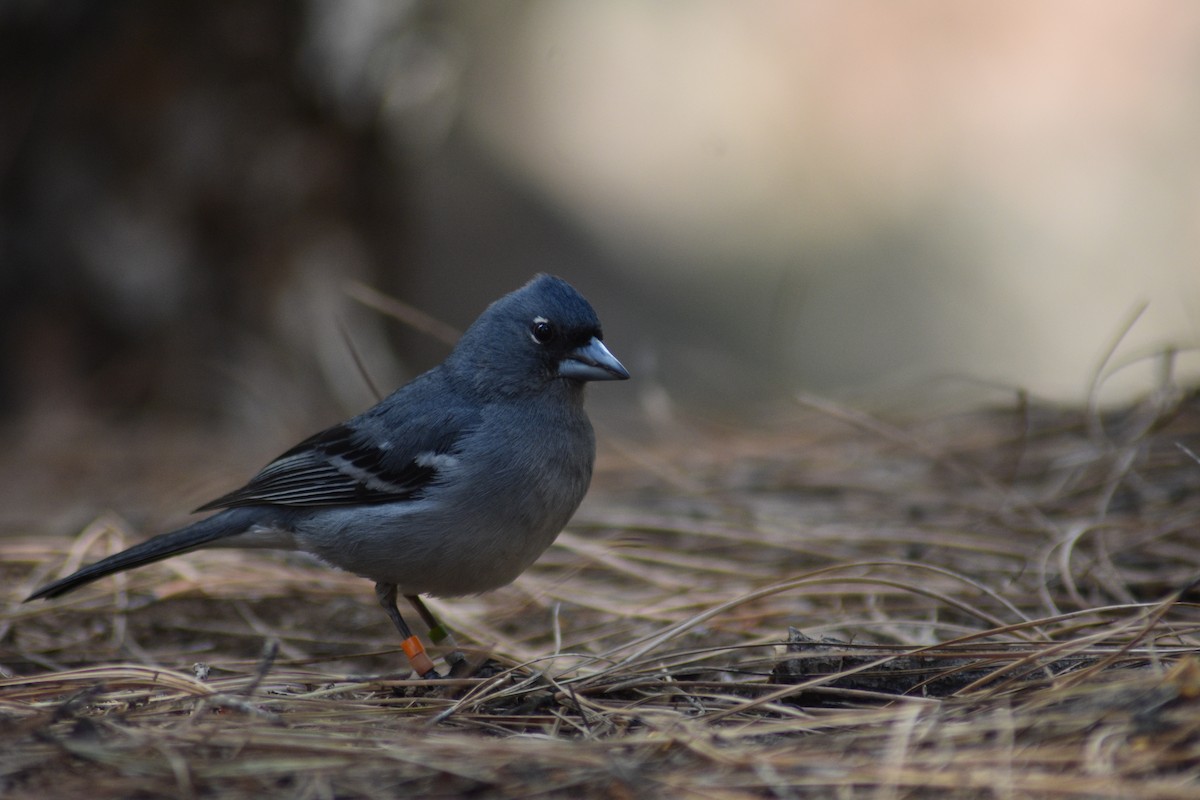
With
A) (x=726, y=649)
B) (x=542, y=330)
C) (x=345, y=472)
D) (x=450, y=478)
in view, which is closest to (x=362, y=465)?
(x=345, y=472)

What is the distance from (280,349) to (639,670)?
471 centimetres

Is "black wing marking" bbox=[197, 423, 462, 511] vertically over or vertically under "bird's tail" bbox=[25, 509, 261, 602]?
over

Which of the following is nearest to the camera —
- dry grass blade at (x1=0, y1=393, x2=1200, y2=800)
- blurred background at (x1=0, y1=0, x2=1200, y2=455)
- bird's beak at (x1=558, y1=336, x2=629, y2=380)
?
dry grass blade at (x1=0, y1=393, x2=1200, y2=800)

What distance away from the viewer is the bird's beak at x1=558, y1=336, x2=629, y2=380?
3503 mm

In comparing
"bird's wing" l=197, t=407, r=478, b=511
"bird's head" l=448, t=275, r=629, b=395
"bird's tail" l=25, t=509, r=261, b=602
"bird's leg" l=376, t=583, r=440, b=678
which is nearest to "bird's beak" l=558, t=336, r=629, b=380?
"bird's head" l=448, t=275, r=629, b=395

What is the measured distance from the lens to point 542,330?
11.9 ft

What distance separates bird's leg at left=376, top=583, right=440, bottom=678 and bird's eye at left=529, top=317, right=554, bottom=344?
0.92 metres

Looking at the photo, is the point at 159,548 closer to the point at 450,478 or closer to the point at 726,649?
the point at 450,478

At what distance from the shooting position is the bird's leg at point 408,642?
3.24m

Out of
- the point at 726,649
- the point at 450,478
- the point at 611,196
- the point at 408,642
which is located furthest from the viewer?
the point at 611,196

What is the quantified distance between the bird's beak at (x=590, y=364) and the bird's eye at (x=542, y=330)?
Answer: 0.09 m

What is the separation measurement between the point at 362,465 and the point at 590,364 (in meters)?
0.83

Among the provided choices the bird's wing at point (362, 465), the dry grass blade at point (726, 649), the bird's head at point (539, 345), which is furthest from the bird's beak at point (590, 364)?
the dry grass blade at point (726, 649)

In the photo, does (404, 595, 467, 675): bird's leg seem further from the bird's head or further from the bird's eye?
the bird's eye
